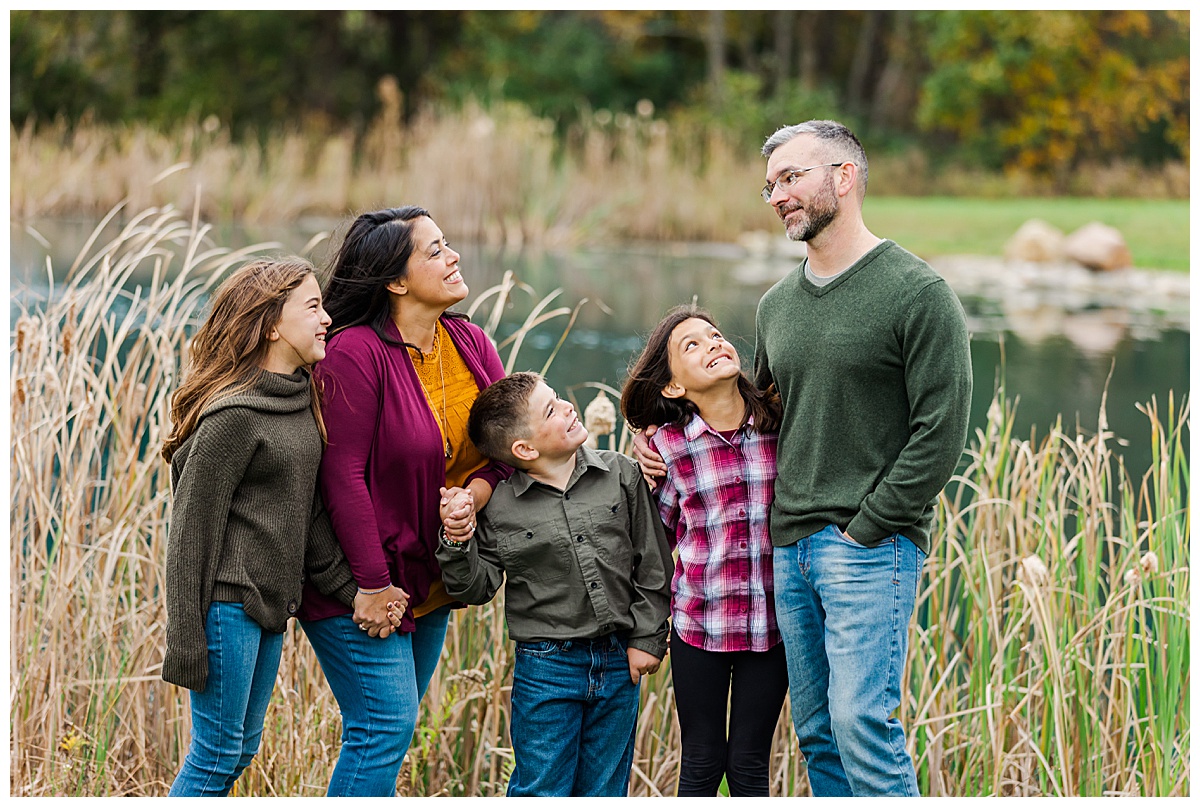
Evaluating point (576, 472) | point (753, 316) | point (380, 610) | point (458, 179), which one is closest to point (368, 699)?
point (380, 610)

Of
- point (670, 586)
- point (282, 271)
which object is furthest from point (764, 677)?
point (282, 271)

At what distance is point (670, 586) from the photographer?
7.25ft

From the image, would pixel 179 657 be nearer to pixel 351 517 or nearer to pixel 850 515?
pixel 351 517

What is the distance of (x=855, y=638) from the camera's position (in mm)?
2023

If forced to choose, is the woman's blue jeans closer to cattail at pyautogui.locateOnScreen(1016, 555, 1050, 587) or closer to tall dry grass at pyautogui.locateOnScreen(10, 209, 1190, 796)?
tall dry grass at pyautogui.locateOnScreen(10, 209, 1190, 796)

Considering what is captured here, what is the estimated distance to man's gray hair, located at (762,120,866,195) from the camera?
82.4 inches

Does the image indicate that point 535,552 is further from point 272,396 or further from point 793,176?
point 793,176

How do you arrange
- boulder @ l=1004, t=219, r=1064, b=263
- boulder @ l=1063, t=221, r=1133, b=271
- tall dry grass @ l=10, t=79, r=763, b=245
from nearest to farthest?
tall dry grass @ l=10, t=79, r=763, b=245, boulder @ l=1063, t=221, r=1133, b=271, boulder @ l=1004, t=219, r=1064, b=263

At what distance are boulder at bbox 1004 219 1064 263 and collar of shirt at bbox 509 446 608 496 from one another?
973 centimetres

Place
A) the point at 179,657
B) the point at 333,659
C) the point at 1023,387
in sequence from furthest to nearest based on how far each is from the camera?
the point at 1023,387 → the point at 333,659 → the point at 179,657

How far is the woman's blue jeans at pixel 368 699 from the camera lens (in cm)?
207

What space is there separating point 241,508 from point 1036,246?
34.0 ft

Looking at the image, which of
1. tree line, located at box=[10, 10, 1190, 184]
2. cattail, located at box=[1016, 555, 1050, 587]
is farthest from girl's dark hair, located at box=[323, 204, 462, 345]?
tree line, located at box=[10, 10, 1190, 184]

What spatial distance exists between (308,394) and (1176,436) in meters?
2.08
